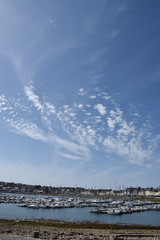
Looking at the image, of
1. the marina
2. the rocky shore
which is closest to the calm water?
the marina

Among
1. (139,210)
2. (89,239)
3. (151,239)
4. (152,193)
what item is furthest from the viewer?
(152,193)

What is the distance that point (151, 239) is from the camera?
21.8 meters

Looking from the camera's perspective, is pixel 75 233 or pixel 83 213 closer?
pixel 75 233

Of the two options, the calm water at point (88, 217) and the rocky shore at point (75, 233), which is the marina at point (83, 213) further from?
the rocky shore at point (75, 233)

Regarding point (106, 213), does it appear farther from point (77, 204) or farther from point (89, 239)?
point (89, 239)

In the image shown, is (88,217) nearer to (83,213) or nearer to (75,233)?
(83,213)

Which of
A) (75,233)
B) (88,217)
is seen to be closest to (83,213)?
(88,217)

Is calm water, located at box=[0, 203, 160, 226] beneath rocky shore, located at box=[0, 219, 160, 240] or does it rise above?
beneath

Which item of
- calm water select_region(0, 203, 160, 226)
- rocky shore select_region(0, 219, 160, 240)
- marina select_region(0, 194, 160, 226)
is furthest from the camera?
marina select_region(0, 194, 160, 226)

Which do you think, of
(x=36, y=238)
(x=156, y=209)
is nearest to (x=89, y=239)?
(x=36, y=238)

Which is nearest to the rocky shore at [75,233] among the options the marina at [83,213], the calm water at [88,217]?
the marina at [83,213]

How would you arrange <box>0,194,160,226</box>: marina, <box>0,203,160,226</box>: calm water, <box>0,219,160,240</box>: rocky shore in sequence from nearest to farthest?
<box>0,219,160,240</box>: rocky shore → <box>0,203,160,226</box>: calm water → <box>0,194,160,226</box>: marina

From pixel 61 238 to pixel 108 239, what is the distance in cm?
458

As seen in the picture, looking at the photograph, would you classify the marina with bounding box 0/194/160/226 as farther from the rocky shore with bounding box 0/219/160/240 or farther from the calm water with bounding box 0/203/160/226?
Answer: the rocky shore with bounding box 0/219/160/240
